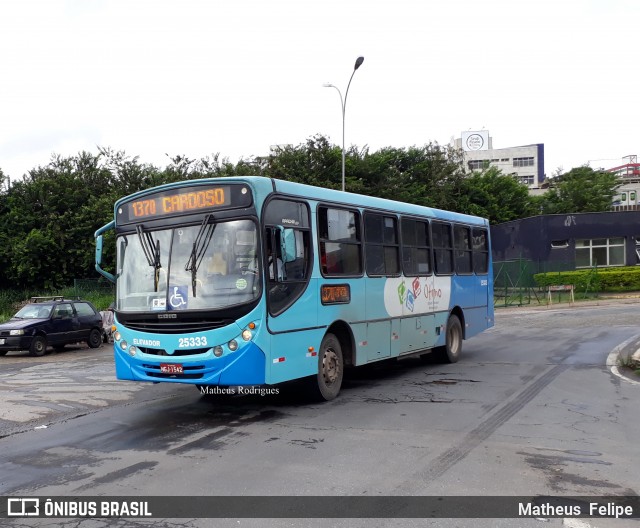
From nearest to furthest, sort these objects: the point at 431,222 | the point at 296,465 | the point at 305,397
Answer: the point at 296,465, the point at 305,397, the point at 431,222

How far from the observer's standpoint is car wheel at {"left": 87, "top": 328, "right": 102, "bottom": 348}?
71.4 ft

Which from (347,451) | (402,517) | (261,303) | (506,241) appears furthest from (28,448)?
(506,241)

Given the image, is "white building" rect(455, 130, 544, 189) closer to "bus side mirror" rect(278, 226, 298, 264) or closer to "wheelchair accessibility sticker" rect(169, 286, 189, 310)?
"bus side mirror" rect(278, 226, 298, 264)

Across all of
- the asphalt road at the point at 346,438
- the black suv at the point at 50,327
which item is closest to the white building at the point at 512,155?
the black suv at the point at 50,327

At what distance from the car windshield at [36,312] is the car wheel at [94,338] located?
5.89ft

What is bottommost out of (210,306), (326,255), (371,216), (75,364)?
(75,364)

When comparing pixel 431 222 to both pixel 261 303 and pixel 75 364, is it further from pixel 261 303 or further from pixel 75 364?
pixel 75 364

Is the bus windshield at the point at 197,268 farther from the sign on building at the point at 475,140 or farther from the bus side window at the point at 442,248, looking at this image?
the sign on building at the point at 475,140

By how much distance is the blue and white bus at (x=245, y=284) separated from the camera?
8242 millimetres

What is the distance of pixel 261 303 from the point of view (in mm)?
8242

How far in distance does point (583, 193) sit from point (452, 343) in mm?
57211

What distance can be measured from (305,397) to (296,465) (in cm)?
332

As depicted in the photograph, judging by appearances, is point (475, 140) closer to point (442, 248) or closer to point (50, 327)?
point (50, 327)

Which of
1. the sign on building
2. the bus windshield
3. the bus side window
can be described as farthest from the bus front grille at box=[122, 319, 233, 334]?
the sign on building
